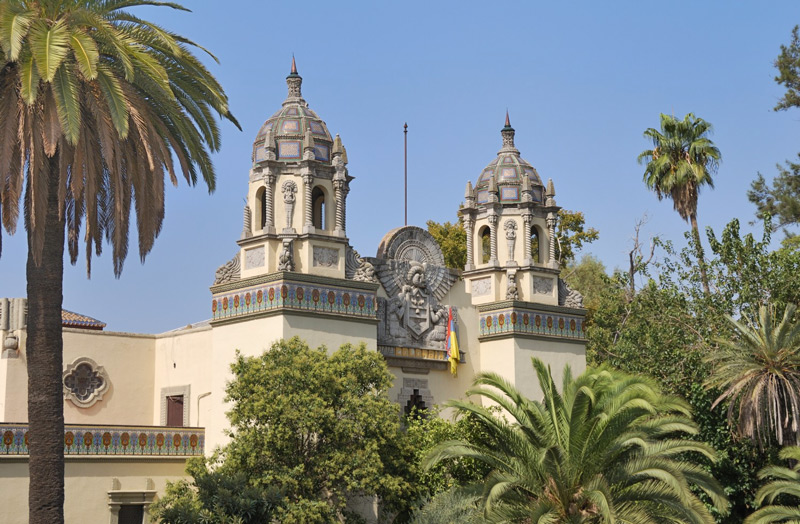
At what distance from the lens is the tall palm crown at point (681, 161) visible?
4353 cm

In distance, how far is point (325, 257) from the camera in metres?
30.0

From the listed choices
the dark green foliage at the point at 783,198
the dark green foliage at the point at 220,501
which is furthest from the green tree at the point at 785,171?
the dark green foliage at the point at 220,501

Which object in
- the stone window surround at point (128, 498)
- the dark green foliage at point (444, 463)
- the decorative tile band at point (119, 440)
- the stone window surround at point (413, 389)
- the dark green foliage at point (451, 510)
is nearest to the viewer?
the dark green foliage at point (451, 510)

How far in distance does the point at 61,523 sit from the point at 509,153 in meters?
18.7

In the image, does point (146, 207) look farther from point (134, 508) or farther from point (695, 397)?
point (695, 397)

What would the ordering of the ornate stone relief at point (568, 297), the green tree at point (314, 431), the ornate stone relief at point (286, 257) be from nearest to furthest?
the green tree at point (314, 431)
the ornate stone relief at point (286, 257)
the ornate stone relief at point (568, 297)

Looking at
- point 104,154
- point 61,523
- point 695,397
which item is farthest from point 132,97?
point 695,397

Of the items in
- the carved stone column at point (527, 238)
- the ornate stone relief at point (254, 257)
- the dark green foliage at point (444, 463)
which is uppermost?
the carved stone column at point (527, 238)

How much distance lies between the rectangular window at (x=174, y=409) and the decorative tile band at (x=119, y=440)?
332 cm

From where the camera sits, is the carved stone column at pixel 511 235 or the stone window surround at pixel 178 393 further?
the carved stone column at pixel 511 235

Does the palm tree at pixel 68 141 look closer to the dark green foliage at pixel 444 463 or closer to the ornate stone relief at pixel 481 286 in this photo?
the dark green foliage at pixel 444 463

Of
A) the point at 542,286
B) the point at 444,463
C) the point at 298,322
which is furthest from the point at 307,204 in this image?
the point at 542,286

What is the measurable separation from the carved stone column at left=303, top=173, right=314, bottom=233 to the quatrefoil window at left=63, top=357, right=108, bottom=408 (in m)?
7.06

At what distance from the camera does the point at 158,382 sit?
33.8 m
